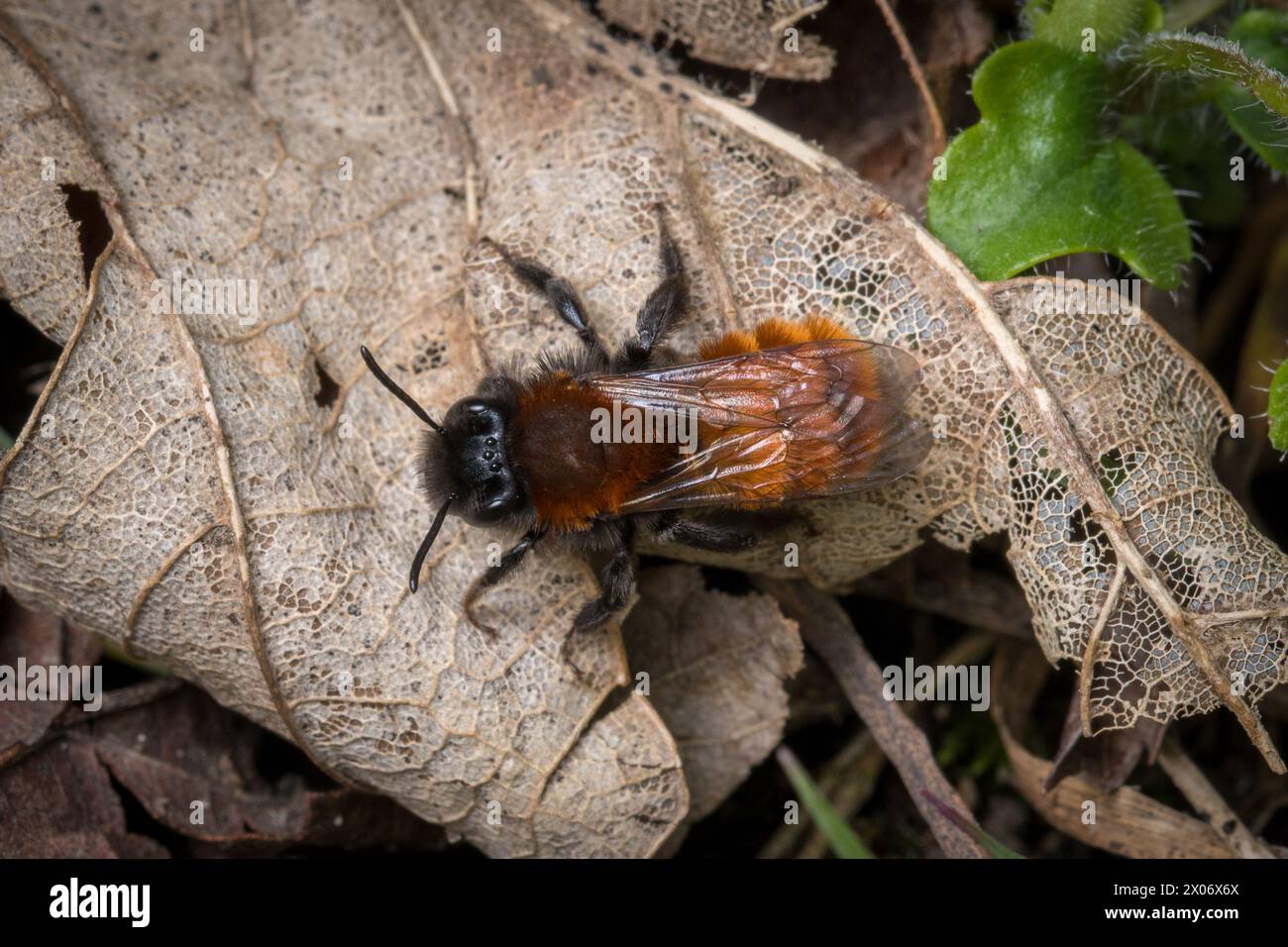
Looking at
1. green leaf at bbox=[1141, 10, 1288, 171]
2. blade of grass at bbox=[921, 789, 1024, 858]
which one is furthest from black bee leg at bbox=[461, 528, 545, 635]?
green leaf at bbox=[1141, 10, 1288, 171]

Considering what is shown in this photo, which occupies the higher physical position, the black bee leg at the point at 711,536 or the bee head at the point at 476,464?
the bee head at the point at 476,464

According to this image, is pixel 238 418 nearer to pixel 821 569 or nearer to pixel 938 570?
pixel 821 569

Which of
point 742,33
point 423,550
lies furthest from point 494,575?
point 742,33

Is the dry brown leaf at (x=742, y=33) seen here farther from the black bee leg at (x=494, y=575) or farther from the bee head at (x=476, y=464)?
Answer: the black bee leg at (x=494, y=575)

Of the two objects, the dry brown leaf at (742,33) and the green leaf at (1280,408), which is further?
the dry brown leaf at (742,33)

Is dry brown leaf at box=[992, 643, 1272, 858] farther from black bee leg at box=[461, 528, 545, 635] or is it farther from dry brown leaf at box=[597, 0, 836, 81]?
dry brown leaf at box=[597, 0, 836, 81]

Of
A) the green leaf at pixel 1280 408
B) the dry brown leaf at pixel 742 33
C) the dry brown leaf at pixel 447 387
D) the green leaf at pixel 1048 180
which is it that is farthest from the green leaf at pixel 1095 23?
the green leaf at pixel 1280 408

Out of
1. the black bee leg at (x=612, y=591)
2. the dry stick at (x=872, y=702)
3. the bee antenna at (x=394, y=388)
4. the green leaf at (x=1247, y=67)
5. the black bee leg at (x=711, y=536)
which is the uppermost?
the green leaf at (x=1247, y=67)
